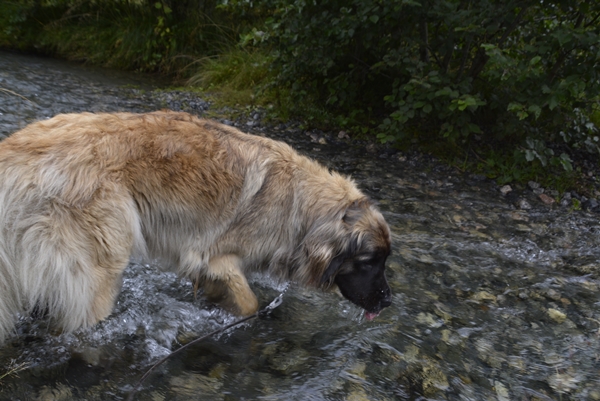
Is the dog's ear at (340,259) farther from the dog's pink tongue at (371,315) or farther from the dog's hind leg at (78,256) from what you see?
the dog's hind leg at (78,256)

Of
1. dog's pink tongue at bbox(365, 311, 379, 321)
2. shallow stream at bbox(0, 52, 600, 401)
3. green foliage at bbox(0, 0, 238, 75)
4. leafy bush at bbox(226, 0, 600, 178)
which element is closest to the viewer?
shallow stream at bbox(0, 52, 600, 401)

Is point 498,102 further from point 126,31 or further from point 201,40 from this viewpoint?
point 126,31

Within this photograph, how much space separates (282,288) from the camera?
4.14m

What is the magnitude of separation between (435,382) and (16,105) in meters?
5.90

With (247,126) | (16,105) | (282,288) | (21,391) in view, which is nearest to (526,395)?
(282,288)

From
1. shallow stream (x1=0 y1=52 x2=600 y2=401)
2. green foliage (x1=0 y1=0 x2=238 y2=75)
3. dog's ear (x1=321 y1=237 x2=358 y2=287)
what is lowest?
shallow stream (x1=0 y1=52 x2=600 y2=401)

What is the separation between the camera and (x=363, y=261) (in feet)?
11.8

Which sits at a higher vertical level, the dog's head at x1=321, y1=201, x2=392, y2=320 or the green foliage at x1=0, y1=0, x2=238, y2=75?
the green foliage at x1=0, y1=0, x2=238, y2=75

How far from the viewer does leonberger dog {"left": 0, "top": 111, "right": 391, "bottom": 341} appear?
2.80m

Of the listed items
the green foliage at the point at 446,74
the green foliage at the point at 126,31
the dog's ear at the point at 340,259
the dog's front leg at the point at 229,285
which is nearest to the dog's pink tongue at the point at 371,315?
the dog's ear at the point at 340,259

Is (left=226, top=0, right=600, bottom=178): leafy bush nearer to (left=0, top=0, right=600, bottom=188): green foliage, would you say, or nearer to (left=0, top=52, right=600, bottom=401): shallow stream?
(left=0, top=0, right=600, bottom=188): green foliage

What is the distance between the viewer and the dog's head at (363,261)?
354cm

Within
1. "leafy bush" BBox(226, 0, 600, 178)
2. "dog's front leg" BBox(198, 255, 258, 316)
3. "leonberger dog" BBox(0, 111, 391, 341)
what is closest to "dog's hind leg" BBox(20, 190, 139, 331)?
"leonberger dog" BBox(0, 111, 391, 341)

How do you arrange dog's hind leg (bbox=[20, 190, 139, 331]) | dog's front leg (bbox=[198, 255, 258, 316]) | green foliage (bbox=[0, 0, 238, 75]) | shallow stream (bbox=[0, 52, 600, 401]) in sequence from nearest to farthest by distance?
dog's hind leg (bbox=[20, 190, 139, 331]), shallow stream (bbox=[0, 52, 600, 401]), dog's front leg (bbox=[198, 255, 258, 316]), green foliage (bbox=[0, 0, 238, 75])
